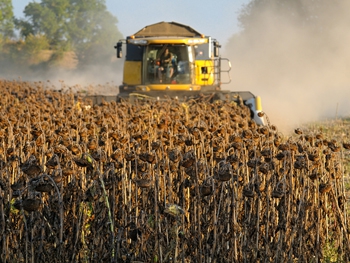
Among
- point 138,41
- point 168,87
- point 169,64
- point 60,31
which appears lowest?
point 168,87

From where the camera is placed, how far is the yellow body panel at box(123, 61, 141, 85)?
14.7 m

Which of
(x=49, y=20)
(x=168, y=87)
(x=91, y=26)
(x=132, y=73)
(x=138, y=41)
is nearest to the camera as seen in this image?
(x=168, y=87)

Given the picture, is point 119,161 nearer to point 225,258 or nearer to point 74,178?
point 74,178

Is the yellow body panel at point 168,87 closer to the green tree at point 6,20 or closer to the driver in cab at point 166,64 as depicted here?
the driver in cab at point 166,64

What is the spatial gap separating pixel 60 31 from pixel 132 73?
3002 inches

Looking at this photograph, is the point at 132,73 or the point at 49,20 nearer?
the point at 132,73

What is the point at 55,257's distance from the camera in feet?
13.4

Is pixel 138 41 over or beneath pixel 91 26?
beneath

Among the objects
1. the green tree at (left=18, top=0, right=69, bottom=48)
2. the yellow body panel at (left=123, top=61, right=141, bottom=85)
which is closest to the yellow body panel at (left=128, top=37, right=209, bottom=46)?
the yellow body panel at (left=123, top=61, right=141, bottom=85)

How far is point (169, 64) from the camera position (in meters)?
14.0

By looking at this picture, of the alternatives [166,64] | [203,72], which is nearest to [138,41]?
[166,64]

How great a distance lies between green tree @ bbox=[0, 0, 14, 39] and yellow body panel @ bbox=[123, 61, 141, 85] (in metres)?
57.0

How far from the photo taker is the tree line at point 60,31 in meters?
70.3

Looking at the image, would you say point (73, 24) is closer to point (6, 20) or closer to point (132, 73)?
point (6, 20)
